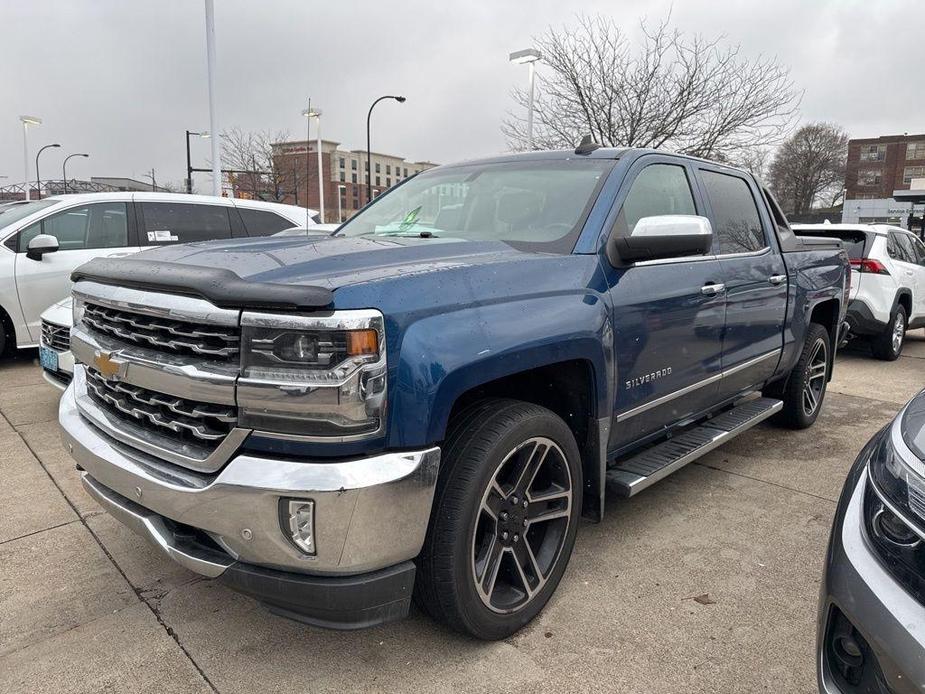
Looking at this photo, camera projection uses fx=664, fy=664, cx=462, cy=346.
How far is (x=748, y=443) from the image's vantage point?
4.89 m

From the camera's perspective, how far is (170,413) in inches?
85.7

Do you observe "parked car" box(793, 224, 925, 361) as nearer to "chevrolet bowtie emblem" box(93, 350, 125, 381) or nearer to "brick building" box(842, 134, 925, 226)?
"chevrolet bowtie emblem" box(93, 350, 125, 381)

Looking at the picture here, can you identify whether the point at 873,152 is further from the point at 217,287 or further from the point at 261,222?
the point at 217,287

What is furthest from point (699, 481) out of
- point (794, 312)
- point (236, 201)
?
point (236, 201)

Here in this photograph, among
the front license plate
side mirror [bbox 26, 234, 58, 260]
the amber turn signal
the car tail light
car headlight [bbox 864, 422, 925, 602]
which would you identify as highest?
side mirror [bbox 26, 234, 58, 260]

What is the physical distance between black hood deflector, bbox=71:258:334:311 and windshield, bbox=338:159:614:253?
1.17 metres

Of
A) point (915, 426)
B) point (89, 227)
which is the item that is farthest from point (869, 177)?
point (915, 426)

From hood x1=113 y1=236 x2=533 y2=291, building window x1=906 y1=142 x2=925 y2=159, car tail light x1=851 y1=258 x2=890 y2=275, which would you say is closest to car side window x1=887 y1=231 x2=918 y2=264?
car tail light x1=851 y1=258 x2=890 y2=275

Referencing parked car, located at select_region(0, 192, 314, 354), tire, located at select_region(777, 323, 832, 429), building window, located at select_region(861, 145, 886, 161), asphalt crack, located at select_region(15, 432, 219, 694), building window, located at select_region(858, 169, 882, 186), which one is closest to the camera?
asphalt crack, located at select_region(15, 432, 219, 694)

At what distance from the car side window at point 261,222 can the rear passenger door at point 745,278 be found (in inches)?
213

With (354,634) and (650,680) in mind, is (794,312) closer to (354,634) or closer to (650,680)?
(650,680)

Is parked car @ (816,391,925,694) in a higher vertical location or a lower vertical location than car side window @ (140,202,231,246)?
lower

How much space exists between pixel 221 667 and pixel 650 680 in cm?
148

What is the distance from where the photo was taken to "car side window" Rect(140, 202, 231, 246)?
721 centimetres
